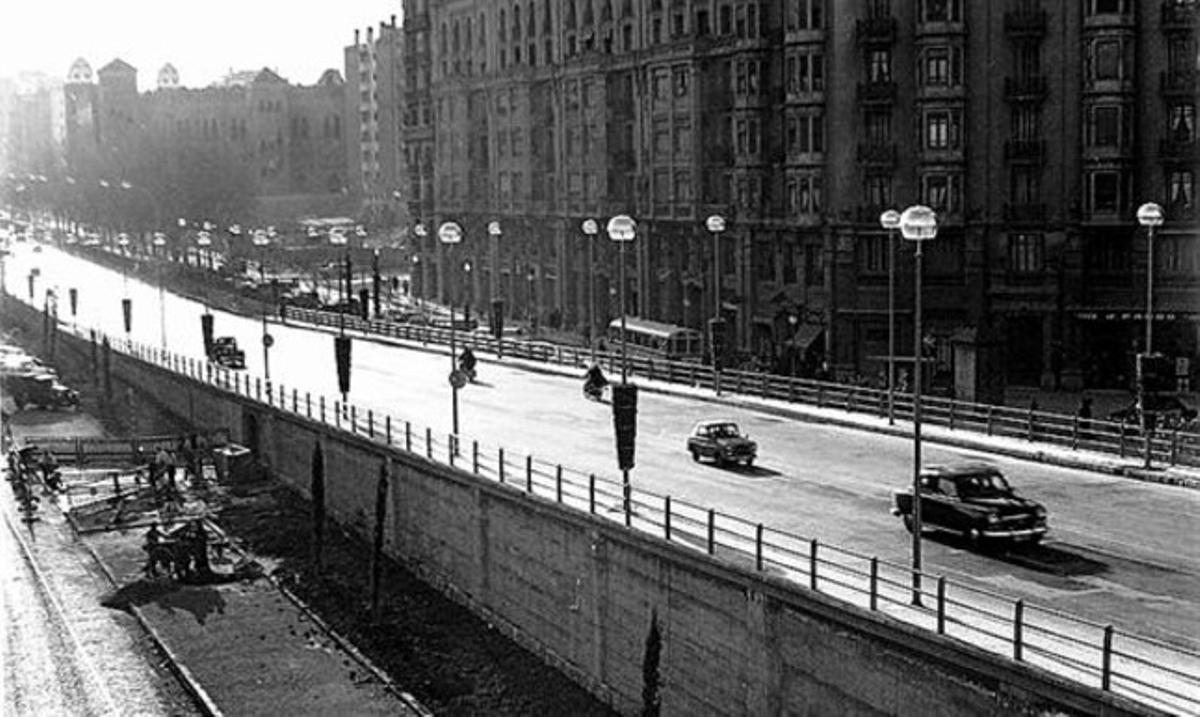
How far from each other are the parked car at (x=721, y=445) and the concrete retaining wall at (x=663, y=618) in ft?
21.6

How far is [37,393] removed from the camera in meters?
105

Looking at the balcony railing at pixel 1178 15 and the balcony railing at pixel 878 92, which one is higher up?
the balcony railing at pixel 1178 15

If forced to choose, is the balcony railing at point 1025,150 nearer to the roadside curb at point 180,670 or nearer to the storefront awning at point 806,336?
the storefront awning at point 806,336

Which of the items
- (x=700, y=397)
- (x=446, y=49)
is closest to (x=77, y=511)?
(x=700, y=397)

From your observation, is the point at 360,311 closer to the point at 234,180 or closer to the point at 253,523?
the point at 253,523

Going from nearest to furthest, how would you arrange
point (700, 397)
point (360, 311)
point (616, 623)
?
point (616, 623) < point (700, 397) < point (360, 311)

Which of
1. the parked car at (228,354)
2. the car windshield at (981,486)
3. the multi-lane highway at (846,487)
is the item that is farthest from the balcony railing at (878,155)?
the car windshield at (981,486)

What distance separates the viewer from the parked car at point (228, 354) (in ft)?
295

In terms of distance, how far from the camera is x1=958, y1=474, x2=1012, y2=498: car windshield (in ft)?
→ 122

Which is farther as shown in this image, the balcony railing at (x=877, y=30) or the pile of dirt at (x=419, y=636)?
the balcony railing at (x=877, y=30)

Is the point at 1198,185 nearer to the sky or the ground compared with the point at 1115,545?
nearer to the sky

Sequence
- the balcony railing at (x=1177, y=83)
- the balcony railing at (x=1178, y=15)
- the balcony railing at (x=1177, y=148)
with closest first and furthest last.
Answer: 1. the balcony railing at (x=1178, y=15)
2. the balcony railing at (x=1177, y=83)
3. the balcony railing at (x=1177, y=148)

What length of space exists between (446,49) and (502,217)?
19341 millimetres

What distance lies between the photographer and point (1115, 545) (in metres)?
37.1
